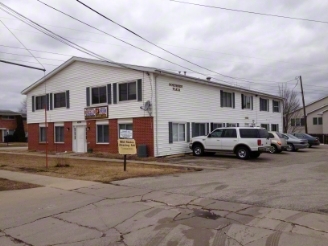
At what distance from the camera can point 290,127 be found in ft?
190

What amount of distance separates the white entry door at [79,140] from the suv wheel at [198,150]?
318 inches

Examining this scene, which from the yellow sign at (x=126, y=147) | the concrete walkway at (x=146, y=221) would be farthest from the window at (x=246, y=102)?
the concrete walkway at (x=146, y=221)

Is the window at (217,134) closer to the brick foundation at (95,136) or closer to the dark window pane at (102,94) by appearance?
the brick foundation at (95,136)

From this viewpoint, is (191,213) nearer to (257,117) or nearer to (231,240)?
(231,240)

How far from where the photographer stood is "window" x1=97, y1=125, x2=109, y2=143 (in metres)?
23.9

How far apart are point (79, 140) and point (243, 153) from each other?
12.1 metres

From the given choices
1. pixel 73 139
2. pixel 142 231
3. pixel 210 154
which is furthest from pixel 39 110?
pixel 142 231

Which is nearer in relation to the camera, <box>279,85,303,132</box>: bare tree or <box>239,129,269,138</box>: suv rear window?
<box>239,129,269,138</box>: suv rear window

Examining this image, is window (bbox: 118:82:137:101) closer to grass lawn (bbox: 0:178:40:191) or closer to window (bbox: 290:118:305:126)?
grass lawn (bbox: 0:178:40:191)

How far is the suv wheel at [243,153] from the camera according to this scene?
20175mm

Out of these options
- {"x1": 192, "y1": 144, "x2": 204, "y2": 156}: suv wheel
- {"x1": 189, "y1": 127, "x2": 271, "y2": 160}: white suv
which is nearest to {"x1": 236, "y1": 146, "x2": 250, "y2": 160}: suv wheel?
{"x1": 189, "y1": 127, "x2": 271, "y2": 160}: white suv

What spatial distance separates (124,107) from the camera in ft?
73.8

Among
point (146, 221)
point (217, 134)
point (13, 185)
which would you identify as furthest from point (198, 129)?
point (146, 221)

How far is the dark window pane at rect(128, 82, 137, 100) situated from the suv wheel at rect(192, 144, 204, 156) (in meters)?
5.03
